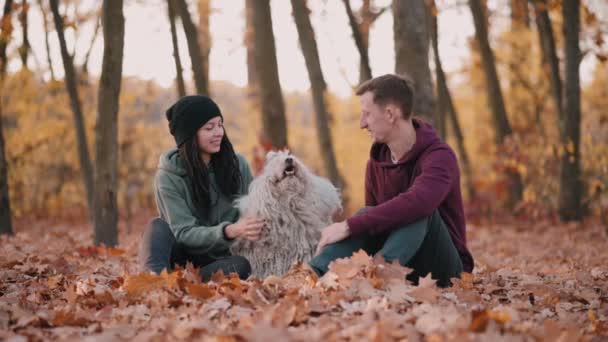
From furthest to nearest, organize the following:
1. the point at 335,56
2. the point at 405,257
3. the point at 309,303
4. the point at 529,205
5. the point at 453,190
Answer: the point at 335,56
the point at 529,205
the point at 453,190
the point at 405,257
the point at 309,303

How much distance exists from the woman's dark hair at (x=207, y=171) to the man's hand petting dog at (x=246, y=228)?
0.43 m

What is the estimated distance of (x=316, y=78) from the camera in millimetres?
12070

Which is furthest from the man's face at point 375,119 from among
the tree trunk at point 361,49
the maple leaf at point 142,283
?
the tree trunk at point 361,49

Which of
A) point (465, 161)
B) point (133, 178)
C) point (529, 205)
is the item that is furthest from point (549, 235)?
point (133, 178)

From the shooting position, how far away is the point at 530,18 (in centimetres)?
1602

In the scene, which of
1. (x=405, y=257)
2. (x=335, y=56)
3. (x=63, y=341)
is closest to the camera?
(x=63, y=341)

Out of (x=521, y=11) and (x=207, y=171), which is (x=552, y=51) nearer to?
(x=521, y=11)

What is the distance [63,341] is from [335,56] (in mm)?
14653

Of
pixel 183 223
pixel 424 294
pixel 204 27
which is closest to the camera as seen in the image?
pixel 424 294

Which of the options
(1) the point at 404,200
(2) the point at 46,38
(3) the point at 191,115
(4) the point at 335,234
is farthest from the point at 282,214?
(2) the point at 46,38

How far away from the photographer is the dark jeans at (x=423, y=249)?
394 centimetres

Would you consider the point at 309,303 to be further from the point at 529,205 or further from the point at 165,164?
the point at 529,205

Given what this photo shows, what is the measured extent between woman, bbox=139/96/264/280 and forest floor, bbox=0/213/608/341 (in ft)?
1.29

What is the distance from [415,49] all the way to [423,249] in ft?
11.8
